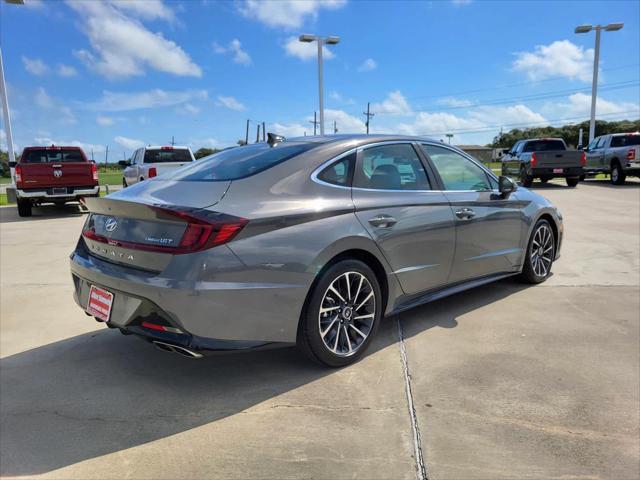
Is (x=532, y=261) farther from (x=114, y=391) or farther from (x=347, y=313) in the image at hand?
(x=114, y=391)

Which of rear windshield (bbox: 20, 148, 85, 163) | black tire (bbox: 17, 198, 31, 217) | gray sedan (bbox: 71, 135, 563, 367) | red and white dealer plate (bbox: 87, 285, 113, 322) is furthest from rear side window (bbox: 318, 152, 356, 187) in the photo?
rear windshield (bbox: 20, 148, 85, 163)

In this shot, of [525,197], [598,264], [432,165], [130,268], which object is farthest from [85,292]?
[598,264]

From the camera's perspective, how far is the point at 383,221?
11.5 ft

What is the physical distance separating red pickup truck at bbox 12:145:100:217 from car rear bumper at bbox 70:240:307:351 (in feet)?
33.6

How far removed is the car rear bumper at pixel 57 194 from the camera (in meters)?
11.8

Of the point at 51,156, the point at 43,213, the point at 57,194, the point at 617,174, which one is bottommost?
the point at 43,213

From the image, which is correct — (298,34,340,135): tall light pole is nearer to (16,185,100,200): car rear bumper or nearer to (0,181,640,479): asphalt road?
(16,185,100,200): car rear bumper

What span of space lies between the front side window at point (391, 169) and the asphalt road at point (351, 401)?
3.98 feet

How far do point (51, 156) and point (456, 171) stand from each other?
12.0m

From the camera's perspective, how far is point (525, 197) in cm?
506

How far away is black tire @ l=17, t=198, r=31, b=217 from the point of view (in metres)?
12.1

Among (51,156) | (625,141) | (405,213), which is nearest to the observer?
(405,213)

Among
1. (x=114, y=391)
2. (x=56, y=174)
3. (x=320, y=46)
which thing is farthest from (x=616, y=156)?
(x=114, y=391)

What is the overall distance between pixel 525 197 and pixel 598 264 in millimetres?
2068
